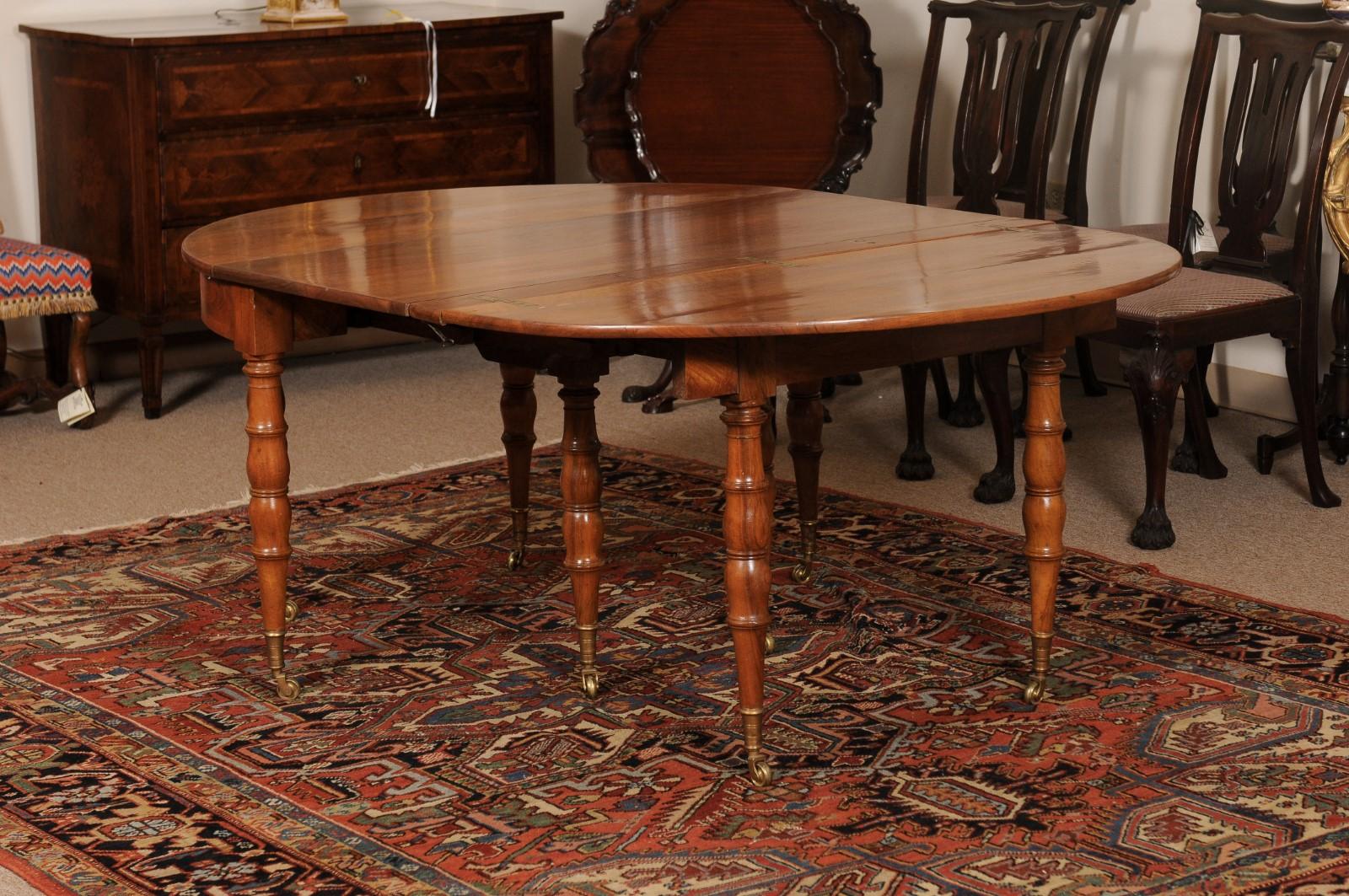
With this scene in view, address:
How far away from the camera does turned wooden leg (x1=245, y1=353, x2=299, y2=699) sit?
303 centimetres

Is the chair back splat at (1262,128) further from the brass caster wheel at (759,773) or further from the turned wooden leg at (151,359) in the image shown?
the turned wooden leg at (151,359)

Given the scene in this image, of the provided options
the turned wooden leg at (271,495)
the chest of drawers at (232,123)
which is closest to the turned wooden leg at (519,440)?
the turned wooden leg at (271,495)

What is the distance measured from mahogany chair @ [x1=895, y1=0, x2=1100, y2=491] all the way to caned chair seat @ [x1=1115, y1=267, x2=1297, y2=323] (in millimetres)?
609

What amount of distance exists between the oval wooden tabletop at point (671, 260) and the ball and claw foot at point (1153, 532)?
0.99m

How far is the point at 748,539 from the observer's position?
8.54ft

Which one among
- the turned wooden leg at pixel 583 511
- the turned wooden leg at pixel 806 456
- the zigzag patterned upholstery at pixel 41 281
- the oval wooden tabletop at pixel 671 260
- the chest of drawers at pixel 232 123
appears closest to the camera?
the oval wooden tabletop at pixel 671 260

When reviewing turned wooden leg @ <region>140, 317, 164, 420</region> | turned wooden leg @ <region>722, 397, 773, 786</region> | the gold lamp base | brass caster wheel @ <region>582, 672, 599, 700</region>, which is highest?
the gold lamp base

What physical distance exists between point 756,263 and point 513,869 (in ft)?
3.39

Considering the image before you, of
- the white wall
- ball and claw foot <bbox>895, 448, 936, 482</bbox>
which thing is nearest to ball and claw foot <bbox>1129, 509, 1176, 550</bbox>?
ball and claw foot <bbox>895, 448, 936, 482</bbox>

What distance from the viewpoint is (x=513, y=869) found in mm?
2488

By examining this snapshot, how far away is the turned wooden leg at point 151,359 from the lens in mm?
5176

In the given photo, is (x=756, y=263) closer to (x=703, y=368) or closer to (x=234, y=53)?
(x=703, y=368)

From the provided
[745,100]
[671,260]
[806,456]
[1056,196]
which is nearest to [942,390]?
[1056,196]

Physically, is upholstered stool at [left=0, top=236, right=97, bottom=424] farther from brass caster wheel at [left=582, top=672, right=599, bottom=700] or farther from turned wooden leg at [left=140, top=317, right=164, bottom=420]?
brass caster wheel at [left=582, top=672, right=599, bottom=700]
